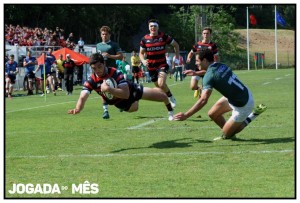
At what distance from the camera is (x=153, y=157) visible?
10.6 m

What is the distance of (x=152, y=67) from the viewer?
699 inches

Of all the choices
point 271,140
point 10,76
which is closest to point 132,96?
point 271,140

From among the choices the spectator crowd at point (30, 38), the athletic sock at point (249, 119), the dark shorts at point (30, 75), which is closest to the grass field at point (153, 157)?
the athletic sock at point (249, 119)

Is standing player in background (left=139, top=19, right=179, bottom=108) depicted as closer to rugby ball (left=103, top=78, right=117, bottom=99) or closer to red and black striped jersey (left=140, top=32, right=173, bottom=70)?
red and black striped jersey (left=140, top=32, right=173, bottom=70)

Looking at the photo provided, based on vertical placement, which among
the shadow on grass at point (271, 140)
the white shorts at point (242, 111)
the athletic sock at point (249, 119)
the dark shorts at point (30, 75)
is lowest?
the shadow on grass at point (271, 140)

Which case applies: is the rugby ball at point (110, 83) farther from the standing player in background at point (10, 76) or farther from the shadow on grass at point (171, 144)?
the standing player in background at point (10, 76)

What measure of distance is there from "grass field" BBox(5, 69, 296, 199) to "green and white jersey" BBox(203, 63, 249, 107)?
0.72 m

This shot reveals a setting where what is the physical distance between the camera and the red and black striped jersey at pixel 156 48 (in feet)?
57.6

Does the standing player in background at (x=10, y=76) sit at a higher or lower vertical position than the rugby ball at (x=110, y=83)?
lower

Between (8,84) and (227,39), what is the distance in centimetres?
5724

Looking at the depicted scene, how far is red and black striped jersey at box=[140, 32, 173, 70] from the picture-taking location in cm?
1755

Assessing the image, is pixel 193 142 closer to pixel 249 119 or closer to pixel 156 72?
pixel 249 119

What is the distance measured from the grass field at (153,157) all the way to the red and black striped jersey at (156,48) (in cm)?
143

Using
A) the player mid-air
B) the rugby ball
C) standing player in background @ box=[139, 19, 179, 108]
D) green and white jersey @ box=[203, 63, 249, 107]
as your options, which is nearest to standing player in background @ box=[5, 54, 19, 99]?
standing player in background @ box=[139, 19, 179, 108]
